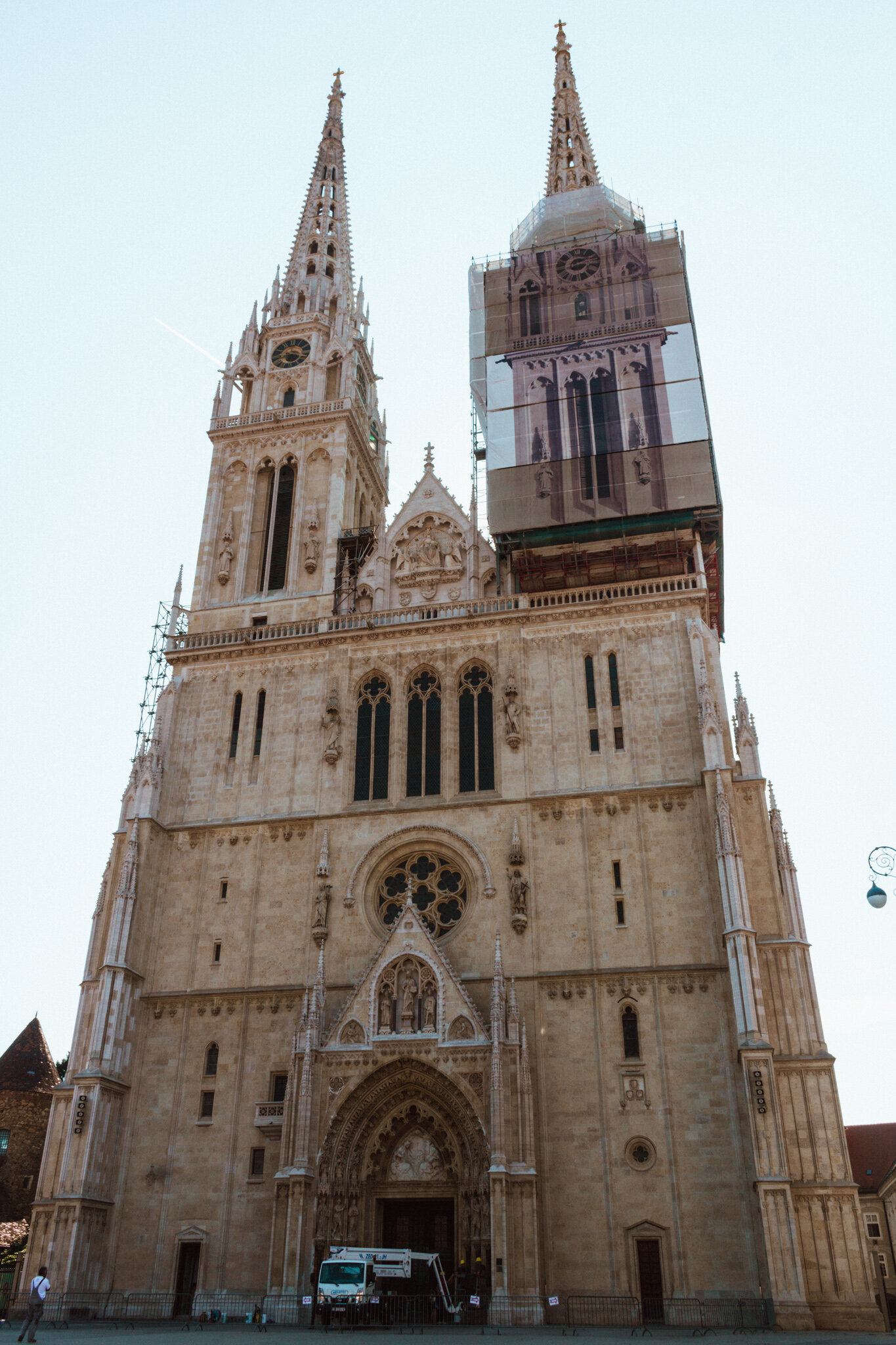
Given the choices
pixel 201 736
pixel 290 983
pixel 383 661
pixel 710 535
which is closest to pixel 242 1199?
pixel 290 983

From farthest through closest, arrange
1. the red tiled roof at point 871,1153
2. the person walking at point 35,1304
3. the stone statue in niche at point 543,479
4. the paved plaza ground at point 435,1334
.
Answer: the red tiled roof at point 871,1153 → the stone statue in niche at point 543,479 → the paved plaza ground at point 435,1334 → the person walking at point 35,1304

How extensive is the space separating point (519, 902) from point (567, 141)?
38591 mm

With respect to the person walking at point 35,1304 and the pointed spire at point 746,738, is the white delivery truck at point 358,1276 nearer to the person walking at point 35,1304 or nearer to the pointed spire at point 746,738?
the person walking at point 35,1304

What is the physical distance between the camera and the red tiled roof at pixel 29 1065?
4178cm

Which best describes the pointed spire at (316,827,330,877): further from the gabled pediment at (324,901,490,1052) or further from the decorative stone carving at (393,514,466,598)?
the decorative stone carving at (393,514,466,598)

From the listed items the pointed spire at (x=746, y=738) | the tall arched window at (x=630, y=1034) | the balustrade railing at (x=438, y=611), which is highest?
the balustrade railing at (x=438, y=611)

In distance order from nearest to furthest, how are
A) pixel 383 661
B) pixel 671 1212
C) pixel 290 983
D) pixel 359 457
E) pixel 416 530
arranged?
pixel 671 1212
pixel 290 983
pixel 383 661
pixel 416 530
pixel 359 457

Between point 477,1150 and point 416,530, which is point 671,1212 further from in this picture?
point 416,530

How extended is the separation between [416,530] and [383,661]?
5.01 metres

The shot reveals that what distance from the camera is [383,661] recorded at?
32156mm

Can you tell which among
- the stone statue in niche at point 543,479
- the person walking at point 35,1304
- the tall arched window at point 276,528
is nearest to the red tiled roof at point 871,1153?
the stone statue in niche at point 543,479

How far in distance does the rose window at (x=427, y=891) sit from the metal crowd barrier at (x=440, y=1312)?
8.45 meters

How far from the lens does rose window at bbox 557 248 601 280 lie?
38.4m

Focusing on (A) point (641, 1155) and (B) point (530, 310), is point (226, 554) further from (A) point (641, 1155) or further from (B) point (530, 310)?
(A) point (641, 1155)
